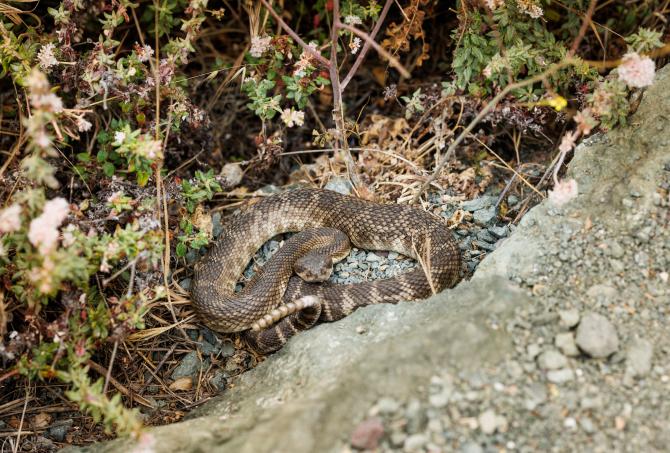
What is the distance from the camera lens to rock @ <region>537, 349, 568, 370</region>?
3.49m

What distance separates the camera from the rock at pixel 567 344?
3.56m

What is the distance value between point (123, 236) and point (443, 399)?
7.77ft

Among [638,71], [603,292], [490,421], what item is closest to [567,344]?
[603,292]

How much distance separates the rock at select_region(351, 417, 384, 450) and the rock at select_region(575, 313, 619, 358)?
130 centimetres

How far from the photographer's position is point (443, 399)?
3.31 meters

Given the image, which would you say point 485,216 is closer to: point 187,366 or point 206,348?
point 206,348

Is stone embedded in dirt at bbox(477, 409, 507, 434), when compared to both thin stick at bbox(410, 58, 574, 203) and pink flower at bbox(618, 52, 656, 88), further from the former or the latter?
pink flower at bbox(618, 52, 656, 88)

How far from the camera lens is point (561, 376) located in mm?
3453

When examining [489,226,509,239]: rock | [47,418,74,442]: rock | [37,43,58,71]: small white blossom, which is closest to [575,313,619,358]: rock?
[489,226,509,239]: rock

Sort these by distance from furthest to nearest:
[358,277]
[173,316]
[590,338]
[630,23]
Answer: [630,23] < [358,277] < [173,316] < [590,338]

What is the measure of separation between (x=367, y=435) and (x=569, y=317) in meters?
1.45

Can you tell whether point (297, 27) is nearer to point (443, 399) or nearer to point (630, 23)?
point (630, 23)

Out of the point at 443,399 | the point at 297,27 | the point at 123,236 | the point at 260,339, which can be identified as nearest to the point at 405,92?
the point at 297,27

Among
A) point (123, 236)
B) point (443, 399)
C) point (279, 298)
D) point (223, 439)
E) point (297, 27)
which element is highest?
point (297, 27)
